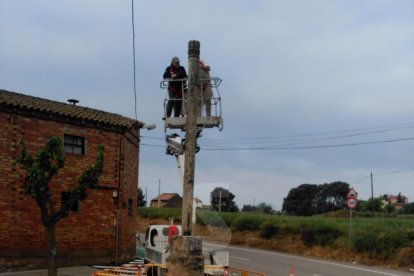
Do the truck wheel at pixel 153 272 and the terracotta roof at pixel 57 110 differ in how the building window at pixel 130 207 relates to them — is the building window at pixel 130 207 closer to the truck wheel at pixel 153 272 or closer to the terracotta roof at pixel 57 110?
the terracotta roof at pixel 57 110

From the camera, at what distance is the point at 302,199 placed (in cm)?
9238

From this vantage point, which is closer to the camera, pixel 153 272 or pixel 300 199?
pixel 153 272

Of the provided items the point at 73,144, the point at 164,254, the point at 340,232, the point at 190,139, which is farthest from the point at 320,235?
the point at 190,139

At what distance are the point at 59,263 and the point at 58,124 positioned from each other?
505cm

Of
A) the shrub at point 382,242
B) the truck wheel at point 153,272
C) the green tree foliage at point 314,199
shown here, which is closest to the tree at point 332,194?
the green tree foliage at point 314,199

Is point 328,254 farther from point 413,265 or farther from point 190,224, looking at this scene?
point 190,224

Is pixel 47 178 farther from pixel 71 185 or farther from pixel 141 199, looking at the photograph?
pixel 141 199

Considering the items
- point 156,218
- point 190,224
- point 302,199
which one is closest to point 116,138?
point 190,224

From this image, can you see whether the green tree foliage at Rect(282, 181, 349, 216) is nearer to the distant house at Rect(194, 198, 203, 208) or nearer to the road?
the road

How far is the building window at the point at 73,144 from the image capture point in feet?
62.2

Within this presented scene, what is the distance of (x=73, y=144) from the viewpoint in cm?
1925

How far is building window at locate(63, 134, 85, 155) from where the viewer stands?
19.0 meters

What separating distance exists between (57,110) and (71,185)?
2837 mm

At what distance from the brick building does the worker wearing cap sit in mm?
10065
